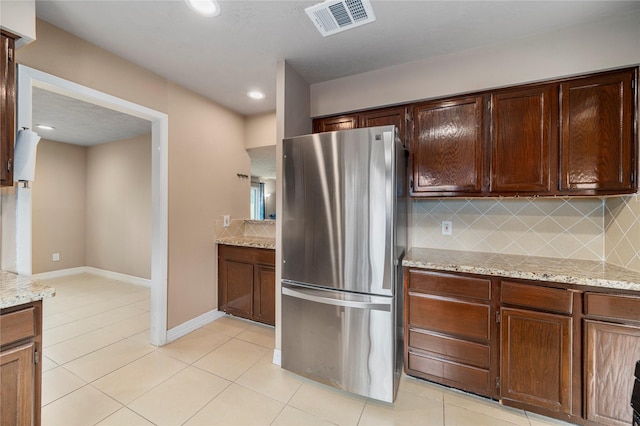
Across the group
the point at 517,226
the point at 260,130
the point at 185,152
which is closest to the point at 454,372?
the point at 517,226

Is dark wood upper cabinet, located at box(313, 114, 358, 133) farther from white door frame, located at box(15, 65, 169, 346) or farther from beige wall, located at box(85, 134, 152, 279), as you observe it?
beige wall, located at box(85, 134, 152, 279)

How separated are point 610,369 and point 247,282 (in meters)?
2.82

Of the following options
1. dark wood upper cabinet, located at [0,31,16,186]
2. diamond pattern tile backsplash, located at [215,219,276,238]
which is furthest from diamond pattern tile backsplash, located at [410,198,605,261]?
dark wood upper cabinet, located at [0,31,16,186]

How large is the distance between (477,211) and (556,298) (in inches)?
34.4

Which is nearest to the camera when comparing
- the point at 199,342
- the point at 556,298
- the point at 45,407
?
the point at 556,298

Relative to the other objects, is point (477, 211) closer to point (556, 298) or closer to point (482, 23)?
point (556, 298)

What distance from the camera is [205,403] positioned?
67.6 inches

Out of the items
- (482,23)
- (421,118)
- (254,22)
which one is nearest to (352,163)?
(421,118)

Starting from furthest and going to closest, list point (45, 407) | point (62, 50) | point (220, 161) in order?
point (220, 161) → point (62, 50) → point (45, 407)

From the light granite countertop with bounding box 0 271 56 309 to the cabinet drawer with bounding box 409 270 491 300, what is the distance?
2.06 metres

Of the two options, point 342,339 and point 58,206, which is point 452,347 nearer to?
point 342,339

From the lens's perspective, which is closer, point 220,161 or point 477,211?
point 477,211

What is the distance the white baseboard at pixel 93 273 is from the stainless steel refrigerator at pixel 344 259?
339 cm

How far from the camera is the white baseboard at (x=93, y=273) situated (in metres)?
4.23
